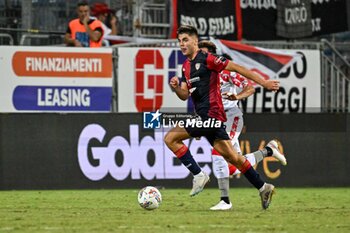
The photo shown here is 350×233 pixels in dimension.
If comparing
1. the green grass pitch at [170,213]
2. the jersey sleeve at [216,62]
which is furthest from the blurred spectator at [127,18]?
the jersey sleeve at [216,62]

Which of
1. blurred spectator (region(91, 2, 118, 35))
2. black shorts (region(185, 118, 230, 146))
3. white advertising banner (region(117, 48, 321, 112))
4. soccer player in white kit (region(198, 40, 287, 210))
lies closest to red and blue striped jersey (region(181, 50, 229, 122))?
black shorts (region(185, 118, 230, 146))

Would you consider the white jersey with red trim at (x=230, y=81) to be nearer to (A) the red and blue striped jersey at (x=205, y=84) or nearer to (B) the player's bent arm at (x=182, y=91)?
(B) the player's bent arm at (x=182, y=91)

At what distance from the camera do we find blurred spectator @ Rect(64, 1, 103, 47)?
20500mm

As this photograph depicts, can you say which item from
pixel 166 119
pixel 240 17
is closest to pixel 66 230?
pixel 166 119

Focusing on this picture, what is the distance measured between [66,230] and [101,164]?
31.1ft

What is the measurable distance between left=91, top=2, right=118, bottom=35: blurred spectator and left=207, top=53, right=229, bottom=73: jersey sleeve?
28.1 feet

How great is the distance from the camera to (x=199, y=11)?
70.3 feet

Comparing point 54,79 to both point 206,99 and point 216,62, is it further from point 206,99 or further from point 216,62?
point 216,62

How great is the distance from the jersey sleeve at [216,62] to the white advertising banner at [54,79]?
6.72 m

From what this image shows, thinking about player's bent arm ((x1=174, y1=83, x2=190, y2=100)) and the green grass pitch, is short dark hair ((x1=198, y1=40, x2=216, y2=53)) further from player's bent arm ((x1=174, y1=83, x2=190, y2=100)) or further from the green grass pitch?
the green grass pitch

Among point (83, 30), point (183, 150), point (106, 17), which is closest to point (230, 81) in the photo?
point (183, 150)

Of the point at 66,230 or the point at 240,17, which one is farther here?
the point at 240,17

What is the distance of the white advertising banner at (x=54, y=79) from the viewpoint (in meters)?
19.6

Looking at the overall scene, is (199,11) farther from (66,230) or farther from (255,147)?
(66,230)
